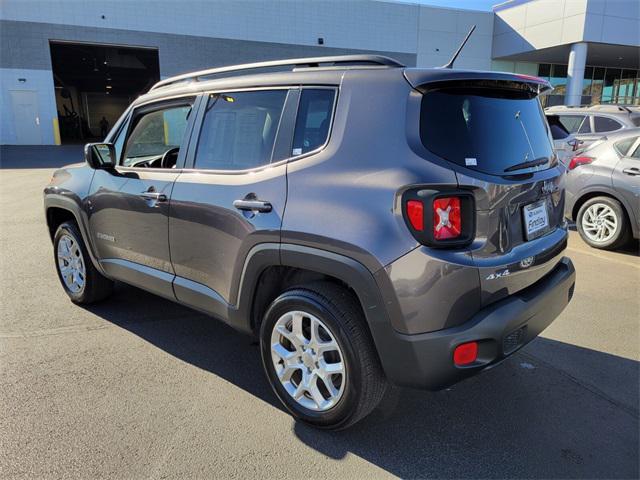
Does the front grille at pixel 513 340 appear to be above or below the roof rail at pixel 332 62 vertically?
below

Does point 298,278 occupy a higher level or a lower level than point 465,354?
higher

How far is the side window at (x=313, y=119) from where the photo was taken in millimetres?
2580

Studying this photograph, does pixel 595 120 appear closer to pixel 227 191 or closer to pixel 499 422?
pixel 499 422

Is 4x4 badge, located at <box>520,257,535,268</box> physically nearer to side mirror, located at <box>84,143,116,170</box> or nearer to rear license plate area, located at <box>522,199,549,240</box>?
rear license plate area, located at <box>522,199,549,240</box>

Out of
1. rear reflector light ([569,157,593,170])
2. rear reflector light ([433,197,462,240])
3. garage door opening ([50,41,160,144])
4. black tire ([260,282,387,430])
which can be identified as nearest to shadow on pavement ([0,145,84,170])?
garage door opening ([50,41,160,144])

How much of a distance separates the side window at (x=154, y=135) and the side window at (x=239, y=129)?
0.97ft

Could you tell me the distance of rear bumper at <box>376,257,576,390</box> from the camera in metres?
2.20

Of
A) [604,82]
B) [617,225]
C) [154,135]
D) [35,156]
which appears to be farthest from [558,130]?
[604,82]

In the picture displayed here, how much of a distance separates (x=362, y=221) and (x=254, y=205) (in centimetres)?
71

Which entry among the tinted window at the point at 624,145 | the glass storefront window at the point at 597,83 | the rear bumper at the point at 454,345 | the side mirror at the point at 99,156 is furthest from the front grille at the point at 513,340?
the glass storefront window at the point at 597,83

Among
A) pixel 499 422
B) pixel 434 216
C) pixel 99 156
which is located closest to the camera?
pixel 434 216

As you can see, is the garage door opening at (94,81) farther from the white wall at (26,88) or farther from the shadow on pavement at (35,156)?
the shadow on pavement at (35,156)

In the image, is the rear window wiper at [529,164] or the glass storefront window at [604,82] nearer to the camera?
the rear window wiper at [529,164]

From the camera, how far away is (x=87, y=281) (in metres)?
4.37
